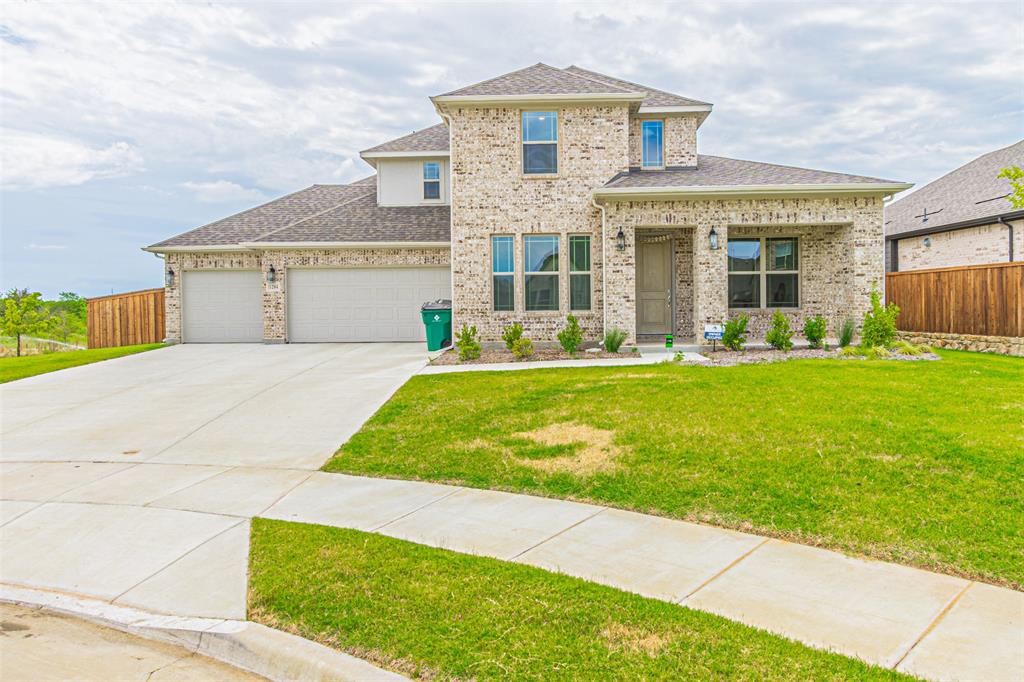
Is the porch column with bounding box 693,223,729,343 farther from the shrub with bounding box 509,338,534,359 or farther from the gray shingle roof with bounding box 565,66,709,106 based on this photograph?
the gray shingle roof with bounding box 565,66,709,106

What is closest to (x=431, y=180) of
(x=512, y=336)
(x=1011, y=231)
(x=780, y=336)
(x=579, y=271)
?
(x=579, y=271)

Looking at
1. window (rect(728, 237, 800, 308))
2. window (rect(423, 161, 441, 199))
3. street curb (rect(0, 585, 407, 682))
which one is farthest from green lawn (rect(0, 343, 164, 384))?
window (rect(728, 237, 800, 308))

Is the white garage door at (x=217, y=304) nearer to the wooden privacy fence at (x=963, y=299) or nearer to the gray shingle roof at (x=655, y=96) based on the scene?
the gray shingle roof at (x=655, y=96)

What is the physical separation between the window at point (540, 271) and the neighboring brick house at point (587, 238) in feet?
0.12

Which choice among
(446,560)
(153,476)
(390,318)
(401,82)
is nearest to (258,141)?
(401,82)

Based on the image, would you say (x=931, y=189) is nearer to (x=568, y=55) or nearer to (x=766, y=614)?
(x=568, y=55)

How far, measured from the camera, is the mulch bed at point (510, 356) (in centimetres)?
1437

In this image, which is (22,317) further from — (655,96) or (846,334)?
(846,334)

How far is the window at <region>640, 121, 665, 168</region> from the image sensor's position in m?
17.6

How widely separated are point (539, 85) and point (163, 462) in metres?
13.1

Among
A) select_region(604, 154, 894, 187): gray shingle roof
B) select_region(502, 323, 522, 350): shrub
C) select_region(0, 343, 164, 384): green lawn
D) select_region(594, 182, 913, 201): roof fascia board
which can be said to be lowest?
select_region(0, 343, 164, 384): green lawn

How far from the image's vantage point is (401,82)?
66.0 feet

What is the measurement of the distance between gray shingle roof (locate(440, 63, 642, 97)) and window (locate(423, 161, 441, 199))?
15.5ft

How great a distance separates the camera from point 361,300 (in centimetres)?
1986
